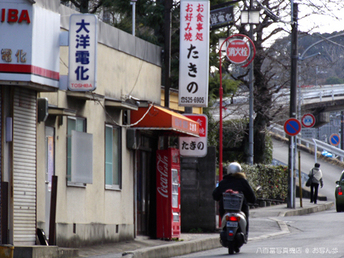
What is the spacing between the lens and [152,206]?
16.4 meters

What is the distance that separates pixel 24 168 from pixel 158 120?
4.09m

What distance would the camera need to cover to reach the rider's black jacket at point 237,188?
11977 millimetres

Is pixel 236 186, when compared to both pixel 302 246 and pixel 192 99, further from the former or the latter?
pixel 192 99

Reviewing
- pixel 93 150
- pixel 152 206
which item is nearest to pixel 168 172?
pixel 152 206

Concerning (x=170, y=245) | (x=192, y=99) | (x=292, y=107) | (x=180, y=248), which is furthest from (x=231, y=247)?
(x=292, y=107)

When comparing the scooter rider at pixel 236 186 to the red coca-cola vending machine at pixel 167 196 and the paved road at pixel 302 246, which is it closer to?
the paved road at pixel 302 246

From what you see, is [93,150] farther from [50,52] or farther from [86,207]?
[50,52]

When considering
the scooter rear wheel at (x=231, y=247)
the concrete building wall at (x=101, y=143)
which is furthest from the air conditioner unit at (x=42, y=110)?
the scooter rear wheel at (x=231, y=247)

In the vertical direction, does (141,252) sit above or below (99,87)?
below

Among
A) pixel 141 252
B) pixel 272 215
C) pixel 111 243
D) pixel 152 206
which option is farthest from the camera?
pixel 272 215

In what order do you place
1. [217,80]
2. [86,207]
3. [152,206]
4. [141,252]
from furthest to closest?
1. [217,80]
2. [152,206]
3. [86,207]
4. [141,252]

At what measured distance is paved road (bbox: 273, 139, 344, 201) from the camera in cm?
3650

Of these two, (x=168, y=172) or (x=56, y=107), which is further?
(x=168, y=172)

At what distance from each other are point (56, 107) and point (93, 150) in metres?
1.74
